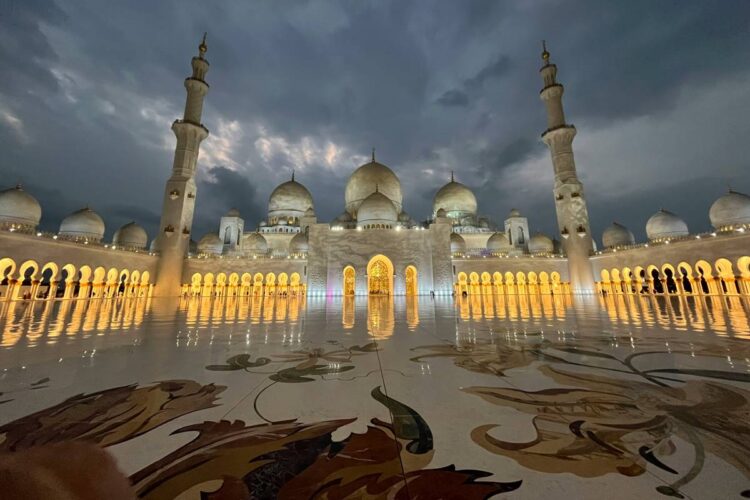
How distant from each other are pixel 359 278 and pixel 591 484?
20567 millimetres

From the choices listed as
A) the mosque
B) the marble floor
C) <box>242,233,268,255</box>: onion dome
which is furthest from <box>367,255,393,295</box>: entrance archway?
the marble floor

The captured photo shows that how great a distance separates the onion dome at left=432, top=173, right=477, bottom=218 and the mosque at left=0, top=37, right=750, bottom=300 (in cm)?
525

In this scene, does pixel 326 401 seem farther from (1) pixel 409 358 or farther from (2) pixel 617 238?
(2) pixel 617 238

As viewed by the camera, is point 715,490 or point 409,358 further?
point 409,358

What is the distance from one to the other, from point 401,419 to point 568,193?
28748 mm

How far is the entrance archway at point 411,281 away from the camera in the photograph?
71.2 ft

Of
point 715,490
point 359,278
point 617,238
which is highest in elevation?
point 617,238

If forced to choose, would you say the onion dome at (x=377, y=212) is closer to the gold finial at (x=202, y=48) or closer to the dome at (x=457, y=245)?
the dome at (x=457, y=245)

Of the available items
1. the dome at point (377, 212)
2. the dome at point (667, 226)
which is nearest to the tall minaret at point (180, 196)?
the dome at point (377, 212)

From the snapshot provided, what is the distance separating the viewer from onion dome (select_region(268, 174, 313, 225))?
33.2 m

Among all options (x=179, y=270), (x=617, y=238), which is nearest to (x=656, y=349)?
(x=179, y=270)

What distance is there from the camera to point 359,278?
21.4 meters

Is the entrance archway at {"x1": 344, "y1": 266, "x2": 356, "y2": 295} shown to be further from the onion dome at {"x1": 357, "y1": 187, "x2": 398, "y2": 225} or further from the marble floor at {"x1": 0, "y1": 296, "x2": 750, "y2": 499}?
the marble floor at {"x1": 0, "y1": 296, "x2": 750, "y2": 499}

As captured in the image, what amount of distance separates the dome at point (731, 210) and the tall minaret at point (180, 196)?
39.6 meters
